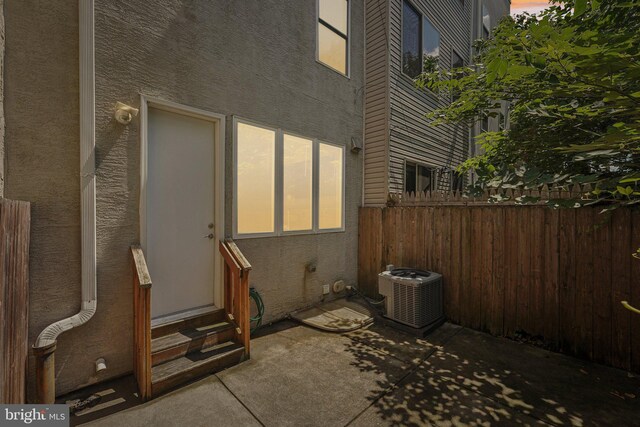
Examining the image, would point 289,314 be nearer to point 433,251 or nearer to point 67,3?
point 433,251

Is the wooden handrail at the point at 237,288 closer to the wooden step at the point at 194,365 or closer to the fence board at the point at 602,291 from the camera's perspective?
the wooden step at the point at 194,365

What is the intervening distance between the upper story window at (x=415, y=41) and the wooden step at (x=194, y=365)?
6.23 m

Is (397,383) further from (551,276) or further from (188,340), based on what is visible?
(551,276)

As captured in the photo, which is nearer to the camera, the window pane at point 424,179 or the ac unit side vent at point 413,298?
the ac unit side vent at point 413,298

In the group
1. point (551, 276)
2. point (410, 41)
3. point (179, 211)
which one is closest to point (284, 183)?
point (179, 211)

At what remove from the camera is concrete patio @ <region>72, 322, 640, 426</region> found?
7.52 ft

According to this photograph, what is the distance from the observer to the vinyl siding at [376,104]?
5480 mm

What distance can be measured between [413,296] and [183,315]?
10.1ft

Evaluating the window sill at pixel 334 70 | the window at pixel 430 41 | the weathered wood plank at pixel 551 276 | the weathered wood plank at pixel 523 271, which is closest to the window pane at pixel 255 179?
the window sill at pixel 334 70

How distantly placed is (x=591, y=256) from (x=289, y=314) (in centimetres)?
401

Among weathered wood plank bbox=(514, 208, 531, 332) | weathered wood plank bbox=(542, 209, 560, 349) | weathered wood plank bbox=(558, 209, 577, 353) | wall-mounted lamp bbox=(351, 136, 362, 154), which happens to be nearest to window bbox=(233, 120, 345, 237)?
wall-mounted lamp bbox=(351, 136, 362, 154)

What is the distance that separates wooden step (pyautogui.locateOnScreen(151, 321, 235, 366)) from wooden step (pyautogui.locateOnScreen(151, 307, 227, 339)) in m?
0.05

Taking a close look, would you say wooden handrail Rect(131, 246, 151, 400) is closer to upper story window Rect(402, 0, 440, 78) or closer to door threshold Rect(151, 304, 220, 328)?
door threshold Rect(151, 304, 220, 328)

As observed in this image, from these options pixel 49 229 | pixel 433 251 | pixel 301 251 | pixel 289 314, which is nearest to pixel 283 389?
pixel 289 314
